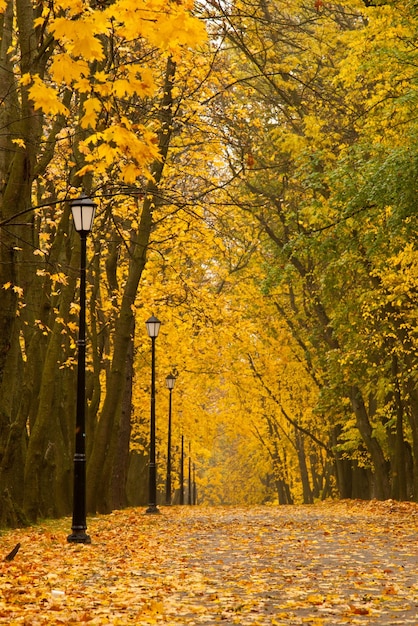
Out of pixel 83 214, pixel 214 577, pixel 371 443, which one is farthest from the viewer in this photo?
pixel 371 443

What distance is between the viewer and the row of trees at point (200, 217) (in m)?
12.9

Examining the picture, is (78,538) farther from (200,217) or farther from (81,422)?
(200,217)

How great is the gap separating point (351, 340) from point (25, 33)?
15730 millimetres

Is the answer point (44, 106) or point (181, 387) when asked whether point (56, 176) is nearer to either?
point (44, 106)

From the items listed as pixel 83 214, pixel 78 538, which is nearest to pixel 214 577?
pixel 78 538

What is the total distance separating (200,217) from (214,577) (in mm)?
7362

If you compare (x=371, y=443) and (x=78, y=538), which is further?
(x=371, y=443)

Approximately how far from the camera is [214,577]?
32.1 feet

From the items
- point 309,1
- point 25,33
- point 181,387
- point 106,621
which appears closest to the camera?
point 106,621

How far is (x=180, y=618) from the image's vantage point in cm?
723

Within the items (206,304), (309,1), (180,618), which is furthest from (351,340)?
(180,618)

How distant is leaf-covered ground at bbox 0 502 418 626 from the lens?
7.37m

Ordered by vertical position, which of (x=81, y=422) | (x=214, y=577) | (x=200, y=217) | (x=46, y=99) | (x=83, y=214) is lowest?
(x=214, y=577)

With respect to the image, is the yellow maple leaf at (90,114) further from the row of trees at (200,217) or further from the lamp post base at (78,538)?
the lamp post base at (78,538)
